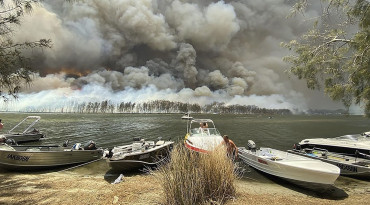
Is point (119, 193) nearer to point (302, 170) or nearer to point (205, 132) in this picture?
point (205, 132)

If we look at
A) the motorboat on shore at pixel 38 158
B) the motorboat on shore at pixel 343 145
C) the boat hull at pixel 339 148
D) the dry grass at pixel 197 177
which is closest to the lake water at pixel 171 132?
the dry grass at pixel 197 177

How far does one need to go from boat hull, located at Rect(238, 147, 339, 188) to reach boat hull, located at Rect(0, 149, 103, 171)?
12673mm

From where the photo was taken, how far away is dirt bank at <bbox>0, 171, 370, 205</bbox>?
7879 mm

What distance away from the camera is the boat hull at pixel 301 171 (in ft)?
32.9

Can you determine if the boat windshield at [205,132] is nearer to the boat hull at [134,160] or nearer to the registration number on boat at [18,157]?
the boat hull at [134,160]

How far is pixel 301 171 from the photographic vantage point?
10.8 m

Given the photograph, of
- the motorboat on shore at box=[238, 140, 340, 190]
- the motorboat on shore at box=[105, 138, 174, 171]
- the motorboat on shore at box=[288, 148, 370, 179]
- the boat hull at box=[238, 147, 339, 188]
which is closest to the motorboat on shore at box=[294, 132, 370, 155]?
the motorboat on shore at box=[288, 148, 370, 179]

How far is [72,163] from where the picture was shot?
15250mm

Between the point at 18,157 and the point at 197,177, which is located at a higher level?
the point at 197,177

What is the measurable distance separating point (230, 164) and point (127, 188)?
507 cm

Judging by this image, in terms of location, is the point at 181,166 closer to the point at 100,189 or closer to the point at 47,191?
the point at 100,189

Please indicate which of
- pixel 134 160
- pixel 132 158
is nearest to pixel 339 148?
pixel 134 160

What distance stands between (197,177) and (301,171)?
7.29 m

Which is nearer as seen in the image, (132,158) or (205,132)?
(132,158)
